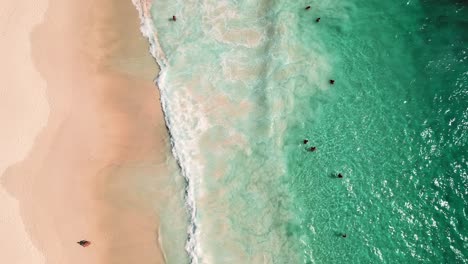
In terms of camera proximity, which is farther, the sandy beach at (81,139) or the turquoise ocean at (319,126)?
the turquoise ocean at (319,126)

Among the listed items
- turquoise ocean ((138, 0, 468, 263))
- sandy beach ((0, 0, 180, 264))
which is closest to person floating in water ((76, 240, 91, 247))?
sandy beach ((0, 0, 180, 264))

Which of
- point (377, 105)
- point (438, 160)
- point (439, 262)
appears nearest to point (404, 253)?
point (439, 262)

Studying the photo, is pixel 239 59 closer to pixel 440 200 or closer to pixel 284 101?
pixel 284 101

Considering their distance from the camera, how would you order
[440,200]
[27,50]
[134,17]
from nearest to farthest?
1. [440,200]
2. [27,50]
3. [134,17]

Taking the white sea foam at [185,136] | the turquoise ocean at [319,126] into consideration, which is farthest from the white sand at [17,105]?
the turquoise ocean at [319,126]

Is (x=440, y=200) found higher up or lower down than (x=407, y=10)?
lower down

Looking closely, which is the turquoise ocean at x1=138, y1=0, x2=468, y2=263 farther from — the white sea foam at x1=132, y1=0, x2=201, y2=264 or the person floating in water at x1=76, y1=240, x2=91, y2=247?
the person floating in water at x1=76, y1=240, x2=91, y2=247

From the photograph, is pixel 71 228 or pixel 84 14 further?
pixel 84 14

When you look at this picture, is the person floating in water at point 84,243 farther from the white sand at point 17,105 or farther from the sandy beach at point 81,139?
the white sand at point 17,105
